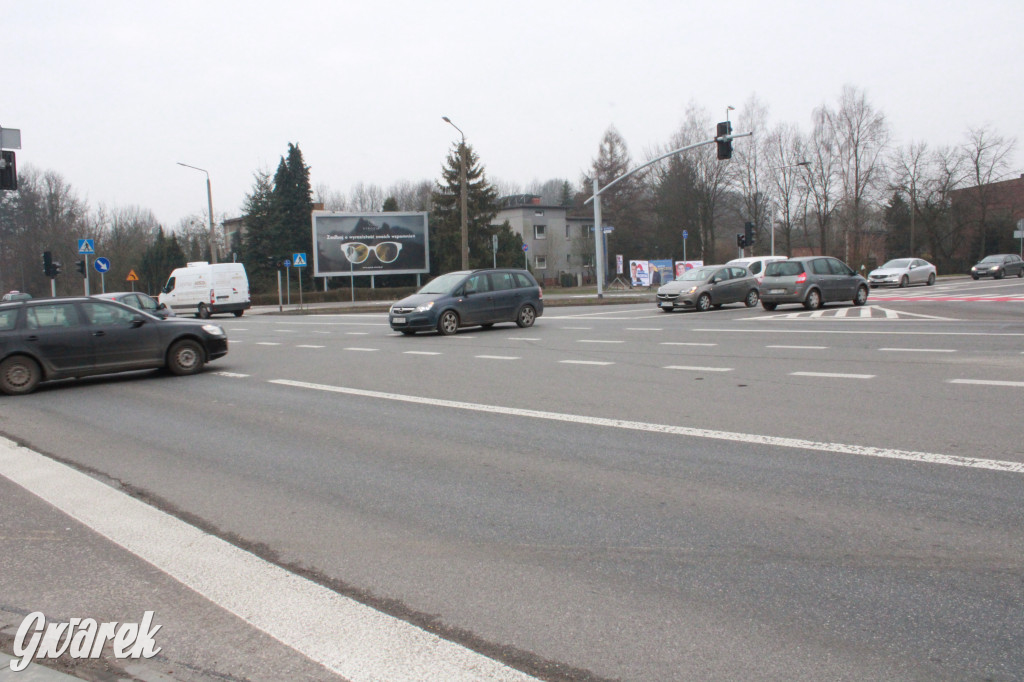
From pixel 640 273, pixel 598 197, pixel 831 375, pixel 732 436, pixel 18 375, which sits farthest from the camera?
pixel 640 273

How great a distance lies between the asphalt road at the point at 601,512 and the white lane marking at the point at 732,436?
0.13 feet

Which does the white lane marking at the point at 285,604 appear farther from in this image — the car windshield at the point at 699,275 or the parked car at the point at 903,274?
the parked car at the point at 903,274

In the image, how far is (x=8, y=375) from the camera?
12266 millimetres

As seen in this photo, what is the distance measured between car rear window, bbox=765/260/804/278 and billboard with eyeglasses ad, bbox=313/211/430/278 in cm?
3676

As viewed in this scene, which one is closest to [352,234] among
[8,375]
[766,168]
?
[766,168]

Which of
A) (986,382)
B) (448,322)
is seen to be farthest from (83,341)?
(986,382)

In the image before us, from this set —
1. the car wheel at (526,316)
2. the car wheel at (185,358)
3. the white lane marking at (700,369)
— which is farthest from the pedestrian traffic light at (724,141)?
the car wheel at (185,358)

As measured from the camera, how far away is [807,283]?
24359mm

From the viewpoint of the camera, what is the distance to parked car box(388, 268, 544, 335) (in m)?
20.3

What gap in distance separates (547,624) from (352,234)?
55948mm

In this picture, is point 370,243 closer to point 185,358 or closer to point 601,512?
point 185,358

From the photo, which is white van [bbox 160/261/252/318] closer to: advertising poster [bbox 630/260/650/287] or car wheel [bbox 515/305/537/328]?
car wheel [bbox 515/305/537/328]

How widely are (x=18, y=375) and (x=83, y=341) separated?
101 centimetres

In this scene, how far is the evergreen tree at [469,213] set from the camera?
214 feet
